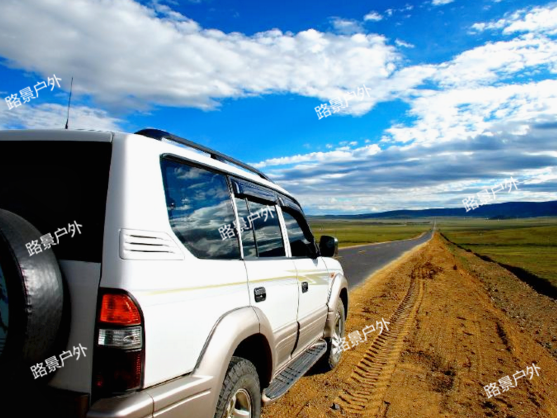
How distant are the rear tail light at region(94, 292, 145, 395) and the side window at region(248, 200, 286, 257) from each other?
1498 millimetres

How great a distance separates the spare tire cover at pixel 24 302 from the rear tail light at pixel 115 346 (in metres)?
0.21

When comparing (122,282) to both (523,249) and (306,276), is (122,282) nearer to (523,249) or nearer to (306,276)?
(306,276)

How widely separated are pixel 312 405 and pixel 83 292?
10.2ft

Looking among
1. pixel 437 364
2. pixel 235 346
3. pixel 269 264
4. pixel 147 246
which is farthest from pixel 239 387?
pixel 437 364

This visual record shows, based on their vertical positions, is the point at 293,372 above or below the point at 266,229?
below

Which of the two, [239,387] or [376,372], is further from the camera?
[376,372]

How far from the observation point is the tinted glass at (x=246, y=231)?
312cm

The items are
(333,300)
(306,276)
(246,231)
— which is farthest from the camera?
(333,300)

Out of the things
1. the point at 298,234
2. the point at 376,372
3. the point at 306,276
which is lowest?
the point at 376,372

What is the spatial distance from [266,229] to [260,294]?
0.74m

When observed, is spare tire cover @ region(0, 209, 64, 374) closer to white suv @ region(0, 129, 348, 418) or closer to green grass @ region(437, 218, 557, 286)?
white suv @ region(0, 129, 348, 418)

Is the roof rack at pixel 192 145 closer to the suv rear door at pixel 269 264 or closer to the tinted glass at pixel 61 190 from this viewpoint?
the suv rear door at pixel 269 264

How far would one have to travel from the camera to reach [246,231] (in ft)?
10.5

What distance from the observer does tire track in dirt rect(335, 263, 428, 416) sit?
14.1 ft
